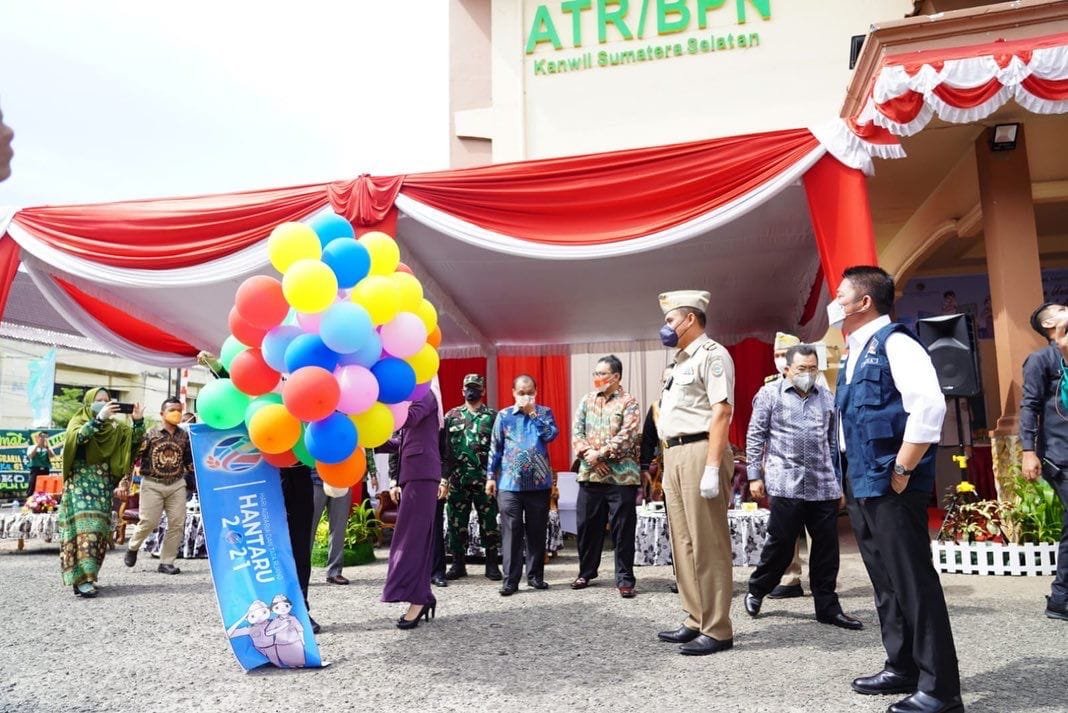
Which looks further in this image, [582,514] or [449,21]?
[449,21]

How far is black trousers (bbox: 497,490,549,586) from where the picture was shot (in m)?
4.89

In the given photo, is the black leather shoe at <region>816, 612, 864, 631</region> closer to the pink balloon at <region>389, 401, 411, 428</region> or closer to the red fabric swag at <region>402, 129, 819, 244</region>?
the pink balloon at <region>389, 401, 411, 428</region>

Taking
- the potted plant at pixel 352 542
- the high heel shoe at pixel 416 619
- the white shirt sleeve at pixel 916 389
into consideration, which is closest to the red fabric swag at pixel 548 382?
the potted plant at pixel 352 542

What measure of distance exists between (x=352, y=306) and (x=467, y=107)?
27.7 ft

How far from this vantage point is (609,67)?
931 centimetres

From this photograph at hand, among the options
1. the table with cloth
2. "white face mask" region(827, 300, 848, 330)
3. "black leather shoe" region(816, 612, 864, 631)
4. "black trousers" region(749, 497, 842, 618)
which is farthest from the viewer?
the table with cloth

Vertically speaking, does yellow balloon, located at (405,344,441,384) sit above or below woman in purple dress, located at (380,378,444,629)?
above

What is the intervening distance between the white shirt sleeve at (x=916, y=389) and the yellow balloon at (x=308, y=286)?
7.04 ft

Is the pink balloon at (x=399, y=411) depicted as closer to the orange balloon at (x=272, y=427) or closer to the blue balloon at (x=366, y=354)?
the blue balloon at (x=366, y=354)

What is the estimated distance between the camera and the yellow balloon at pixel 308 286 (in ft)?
9.27

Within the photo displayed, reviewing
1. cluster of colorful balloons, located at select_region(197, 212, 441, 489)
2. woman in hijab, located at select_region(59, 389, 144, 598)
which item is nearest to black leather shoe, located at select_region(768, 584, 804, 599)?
cluster of colorful balloons, located at select_region(197, 212, 441, 489)

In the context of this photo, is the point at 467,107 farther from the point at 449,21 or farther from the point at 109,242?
the point at 109,242

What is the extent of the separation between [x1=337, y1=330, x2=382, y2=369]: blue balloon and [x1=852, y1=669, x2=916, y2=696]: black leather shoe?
228 cm

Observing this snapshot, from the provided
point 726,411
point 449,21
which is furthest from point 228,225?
point 449,21
